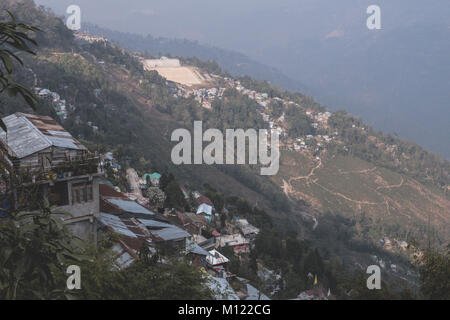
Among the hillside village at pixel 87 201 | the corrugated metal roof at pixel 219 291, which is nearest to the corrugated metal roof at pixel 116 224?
the hillside village at pixel 87 201

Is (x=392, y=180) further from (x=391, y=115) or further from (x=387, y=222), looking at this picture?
(x=391, y=115)

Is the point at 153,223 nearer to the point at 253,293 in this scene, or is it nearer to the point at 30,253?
the point at 253,293

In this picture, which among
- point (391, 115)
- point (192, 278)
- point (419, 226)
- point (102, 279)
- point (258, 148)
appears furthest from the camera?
point (391, 115)

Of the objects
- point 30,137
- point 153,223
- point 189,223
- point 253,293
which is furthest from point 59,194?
point 189,223

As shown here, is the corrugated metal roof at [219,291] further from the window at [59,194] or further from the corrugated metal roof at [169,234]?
the window at [59,194]

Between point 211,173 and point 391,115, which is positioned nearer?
point 211,173

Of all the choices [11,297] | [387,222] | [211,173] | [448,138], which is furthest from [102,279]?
[448,138]

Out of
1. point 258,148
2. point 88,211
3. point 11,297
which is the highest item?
point 11,297

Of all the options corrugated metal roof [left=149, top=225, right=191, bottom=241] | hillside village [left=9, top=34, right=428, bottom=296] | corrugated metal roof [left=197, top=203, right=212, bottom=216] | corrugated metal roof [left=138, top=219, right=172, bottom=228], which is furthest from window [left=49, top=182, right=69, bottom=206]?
corrugated metal roof [left=197, top=203, right=212, bottom=216]
